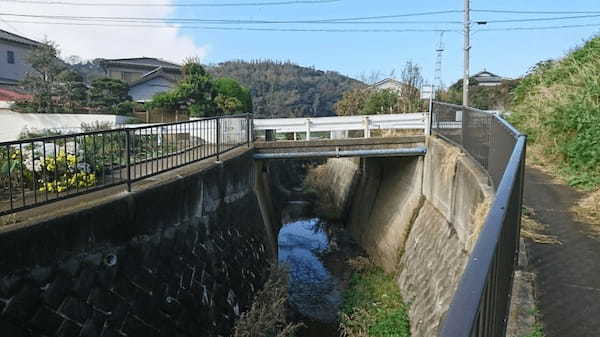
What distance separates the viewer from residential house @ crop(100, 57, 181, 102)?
32875 mm

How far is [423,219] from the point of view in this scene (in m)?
10.4

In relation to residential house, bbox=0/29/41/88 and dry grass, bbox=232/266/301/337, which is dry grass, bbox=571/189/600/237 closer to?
dry grass, bbox=232/266/301/337

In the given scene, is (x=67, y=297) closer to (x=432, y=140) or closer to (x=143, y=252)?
(x=143, y=252)

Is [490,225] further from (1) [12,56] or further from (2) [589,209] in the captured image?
(1) [12,56]

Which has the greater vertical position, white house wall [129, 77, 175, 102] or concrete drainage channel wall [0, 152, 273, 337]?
white house wall [129, 77, 175, 102]

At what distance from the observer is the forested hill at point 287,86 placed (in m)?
62.7

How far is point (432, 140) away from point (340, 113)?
16.8 metres

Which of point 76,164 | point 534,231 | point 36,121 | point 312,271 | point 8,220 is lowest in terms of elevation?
point 312,271

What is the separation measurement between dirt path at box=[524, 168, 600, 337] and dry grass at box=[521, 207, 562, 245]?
3.1 inches

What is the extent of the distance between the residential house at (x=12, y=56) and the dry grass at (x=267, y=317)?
104 ft

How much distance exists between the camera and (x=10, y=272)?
12.2 feet

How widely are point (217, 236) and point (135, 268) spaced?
8.07ft

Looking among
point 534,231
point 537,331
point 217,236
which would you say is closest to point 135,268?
point 217,236

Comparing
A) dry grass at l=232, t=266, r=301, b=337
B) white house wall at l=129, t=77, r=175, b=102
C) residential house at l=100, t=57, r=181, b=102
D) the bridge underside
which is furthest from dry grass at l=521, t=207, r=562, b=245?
white house wall at l=129, t=77, r=175, b=102
